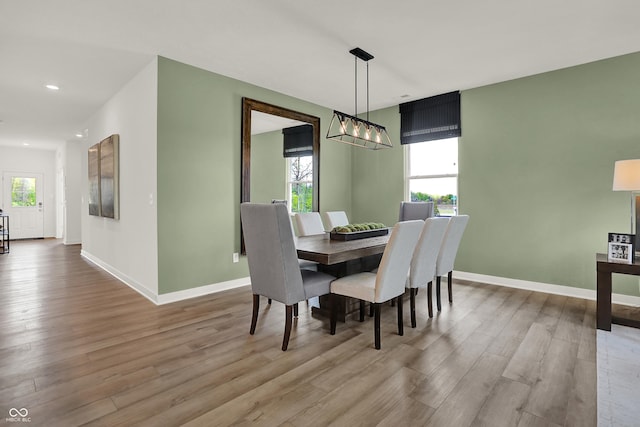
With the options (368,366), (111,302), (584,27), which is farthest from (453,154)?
(111,302)

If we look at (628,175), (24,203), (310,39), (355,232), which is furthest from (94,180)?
(628,175)

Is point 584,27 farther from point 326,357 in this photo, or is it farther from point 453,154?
point 326,357

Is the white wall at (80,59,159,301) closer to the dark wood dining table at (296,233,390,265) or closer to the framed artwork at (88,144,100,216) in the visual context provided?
the framed artwork at (88,144,100,216)

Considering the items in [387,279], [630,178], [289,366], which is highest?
[630,178]

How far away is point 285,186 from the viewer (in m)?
4.83

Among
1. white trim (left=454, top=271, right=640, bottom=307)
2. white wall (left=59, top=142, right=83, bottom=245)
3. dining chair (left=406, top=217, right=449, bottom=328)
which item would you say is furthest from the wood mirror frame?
white wall (left=59, top=142, right=83, bottom=245)

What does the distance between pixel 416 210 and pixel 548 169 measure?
5.25 ft

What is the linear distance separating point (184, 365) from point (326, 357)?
95 cm

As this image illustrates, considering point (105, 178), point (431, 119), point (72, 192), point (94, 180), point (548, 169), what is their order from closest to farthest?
point (548, 169)
point (105, 178)
point (431, 119)
point (94, 180)
point (72, 192)

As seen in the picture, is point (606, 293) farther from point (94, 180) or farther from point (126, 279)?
point (94, 180)

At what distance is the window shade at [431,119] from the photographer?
14.9 ft

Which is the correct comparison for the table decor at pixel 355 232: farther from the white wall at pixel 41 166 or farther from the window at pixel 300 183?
the white wall at pixel 41 166

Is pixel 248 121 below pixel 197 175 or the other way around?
the other way around

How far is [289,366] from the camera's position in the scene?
208cm
